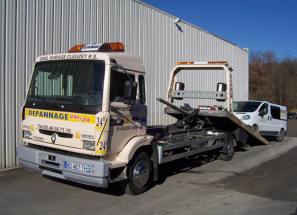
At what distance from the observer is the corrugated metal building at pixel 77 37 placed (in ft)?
32.0

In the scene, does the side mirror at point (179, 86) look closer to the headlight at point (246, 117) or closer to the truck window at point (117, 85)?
the headlight at point (246, 117)

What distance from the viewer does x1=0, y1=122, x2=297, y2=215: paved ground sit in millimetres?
6676

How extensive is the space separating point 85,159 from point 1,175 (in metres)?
3.36

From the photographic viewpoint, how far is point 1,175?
908 cm

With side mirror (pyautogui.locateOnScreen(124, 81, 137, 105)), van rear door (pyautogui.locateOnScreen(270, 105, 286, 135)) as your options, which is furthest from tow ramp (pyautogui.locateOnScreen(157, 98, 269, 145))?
van rear door (pyautogui.locateOnScreen(270, 105, 286, 135))

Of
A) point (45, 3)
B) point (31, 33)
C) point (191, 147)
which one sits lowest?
point (191, 147)

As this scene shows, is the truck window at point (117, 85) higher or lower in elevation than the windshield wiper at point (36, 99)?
higher

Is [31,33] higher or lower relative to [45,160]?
higher

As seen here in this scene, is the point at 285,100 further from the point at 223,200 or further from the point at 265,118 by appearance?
the point at 223,200

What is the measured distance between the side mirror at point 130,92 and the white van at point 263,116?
928 cm

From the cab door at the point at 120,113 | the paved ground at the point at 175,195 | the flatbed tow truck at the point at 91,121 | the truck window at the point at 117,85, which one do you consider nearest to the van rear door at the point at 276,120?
the paved ground at the point at 175,195

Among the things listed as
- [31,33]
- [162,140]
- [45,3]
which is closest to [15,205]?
[162,140]

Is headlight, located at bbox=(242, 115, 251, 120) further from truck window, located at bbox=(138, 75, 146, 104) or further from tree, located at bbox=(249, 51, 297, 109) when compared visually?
tree, located at bbox=(249, 51, 297, 109)

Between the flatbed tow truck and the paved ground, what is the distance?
0.46m
